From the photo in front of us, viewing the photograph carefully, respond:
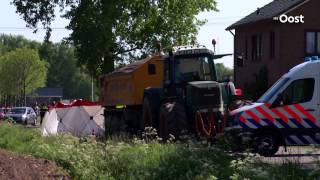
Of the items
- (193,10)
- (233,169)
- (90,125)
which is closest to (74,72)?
(193,10)

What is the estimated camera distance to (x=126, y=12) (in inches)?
1874

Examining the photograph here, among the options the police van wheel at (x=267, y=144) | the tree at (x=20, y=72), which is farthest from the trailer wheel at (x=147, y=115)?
the tree at (x=20, y=72)

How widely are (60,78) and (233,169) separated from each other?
155 meters

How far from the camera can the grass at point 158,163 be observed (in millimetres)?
9461

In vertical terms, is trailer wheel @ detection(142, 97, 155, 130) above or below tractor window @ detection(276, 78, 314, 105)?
below

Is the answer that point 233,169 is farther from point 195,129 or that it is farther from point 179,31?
point 179,31

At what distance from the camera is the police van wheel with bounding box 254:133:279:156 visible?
55.7ft

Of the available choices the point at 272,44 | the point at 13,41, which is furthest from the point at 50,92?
the point at 272,44

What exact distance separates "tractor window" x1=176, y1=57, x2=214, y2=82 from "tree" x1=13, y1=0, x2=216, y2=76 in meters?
23.3

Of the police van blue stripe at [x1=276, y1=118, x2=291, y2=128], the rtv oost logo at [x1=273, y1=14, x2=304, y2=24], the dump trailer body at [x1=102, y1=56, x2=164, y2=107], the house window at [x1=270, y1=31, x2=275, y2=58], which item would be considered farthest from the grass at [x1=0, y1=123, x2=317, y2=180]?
the house window at [x1=270, y1=31, x2=275, y2=58]

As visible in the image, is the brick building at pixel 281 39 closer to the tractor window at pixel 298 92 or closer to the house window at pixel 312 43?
the house window at pixel 312 43

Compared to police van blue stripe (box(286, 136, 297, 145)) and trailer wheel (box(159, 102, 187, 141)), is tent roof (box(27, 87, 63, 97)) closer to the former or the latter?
trailer wheel (box(159, 102, 187, 141))

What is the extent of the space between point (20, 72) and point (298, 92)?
83.2 metres

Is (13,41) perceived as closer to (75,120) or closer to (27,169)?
(75,120)
